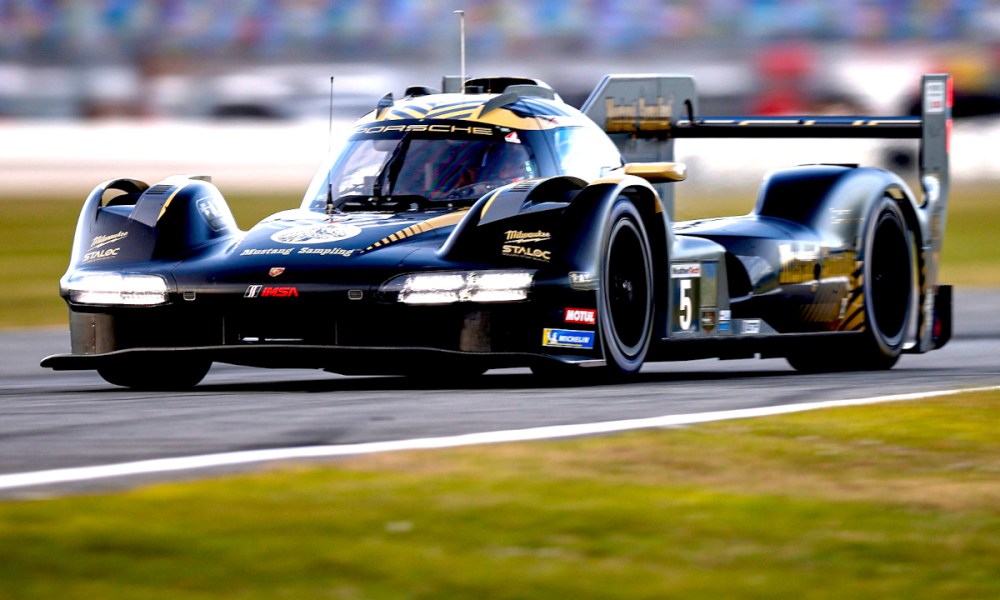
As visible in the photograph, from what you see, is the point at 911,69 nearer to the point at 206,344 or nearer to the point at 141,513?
the point at 206,344

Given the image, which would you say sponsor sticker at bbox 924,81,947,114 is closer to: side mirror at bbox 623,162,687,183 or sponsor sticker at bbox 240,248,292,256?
side mirror at bbox 623,162,687,183

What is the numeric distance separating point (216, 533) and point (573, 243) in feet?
12.7

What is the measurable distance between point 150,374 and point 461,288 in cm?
181

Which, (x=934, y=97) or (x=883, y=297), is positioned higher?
(x=934, y=97)

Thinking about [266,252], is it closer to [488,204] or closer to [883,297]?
[488,204]

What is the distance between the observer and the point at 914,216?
1061cm

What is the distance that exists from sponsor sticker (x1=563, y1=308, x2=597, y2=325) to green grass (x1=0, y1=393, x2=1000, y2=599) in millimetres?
2207

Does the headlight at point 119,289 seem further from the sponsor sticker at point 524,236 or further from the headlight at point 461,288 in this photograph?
the sponsor sticker at point 524,236

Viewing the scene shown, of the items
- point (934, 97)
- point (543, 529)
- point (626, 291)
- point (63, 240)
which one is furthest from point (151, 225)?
point (63, 240)

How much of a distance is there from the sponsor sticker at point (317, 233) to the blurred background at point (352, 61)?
19.4 metres

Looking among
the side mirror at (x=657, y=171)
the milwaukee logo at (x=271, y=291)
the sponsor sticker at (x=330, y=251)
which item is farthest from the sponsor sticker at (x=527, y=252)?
the side mirror at (x=657, y=171)

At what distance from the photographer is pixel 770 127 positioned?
36.0 ft

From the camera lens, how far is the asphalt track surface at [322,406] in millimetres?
5207

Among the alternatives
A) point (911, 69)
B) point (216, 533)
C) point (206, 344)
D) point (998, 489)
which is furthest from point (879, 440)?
point (911, 69)
